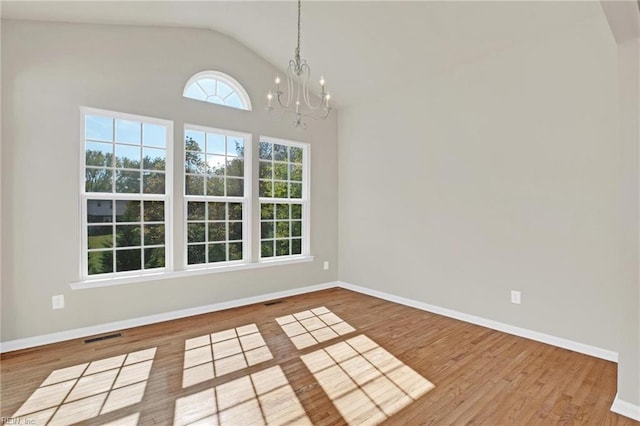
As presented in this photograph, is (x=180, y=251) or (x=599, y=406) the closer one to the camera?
(x=599, y=406)

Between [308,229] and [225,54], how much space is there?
2.70 m

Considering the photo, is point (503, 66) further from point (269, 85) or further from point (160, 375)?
point (160, 375)

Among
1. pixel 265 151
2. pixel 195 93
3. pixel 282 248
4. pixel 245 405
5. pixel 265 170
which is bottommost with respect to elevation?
pixel 245 405

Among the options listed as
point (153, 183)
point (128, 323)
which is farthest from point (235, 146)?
point (128, 323)

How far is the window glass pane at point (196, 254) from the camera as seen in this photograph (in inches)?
156

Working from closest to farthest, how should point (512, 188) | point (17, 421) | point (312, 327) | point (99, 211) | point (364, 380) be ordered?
point (17, 421), point (364, 380), point (512, 188), point (99, 211), point (312, 327)

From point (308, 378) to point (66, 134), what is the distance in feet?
10.7

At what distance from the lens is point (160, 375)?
97.5 inches

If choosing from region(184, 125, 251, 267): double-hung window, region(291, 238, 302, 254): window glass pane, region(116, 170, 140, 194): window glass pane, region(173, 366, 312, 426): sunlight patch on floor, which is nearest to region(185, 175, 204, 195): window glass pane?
region(184, 125, 251, 267): double-hung window

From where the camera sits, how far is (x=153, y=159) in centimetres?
374

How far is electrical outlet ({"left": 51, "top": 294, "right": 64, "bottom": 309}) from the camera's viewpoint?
3.12 m

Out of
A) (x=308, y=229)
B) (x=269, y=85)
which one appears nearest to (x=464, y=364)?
(x=308, y=229)

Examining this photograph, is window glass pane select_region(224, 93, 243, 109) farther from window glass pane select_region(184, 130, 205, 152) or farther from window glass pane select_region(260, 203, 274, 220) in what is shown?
window glass pane select_region(260, 203, 274, 220)

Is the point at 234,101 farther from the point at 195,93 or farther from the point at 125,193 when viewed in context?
the point at 125,193
